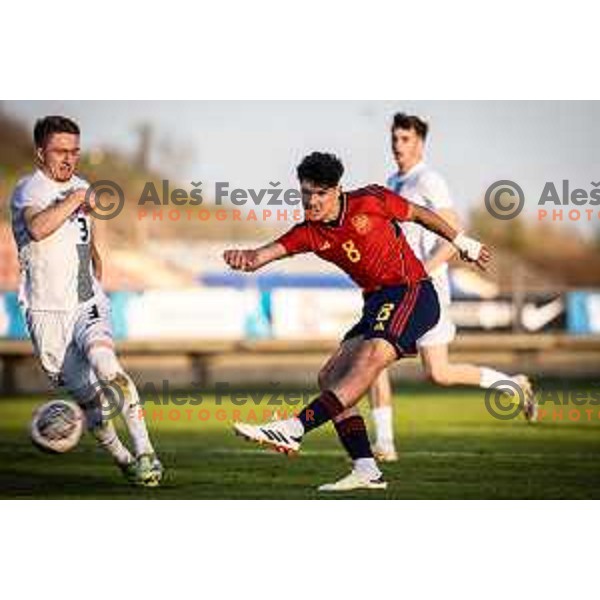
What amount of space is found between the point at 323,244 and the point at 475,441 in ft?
5.63

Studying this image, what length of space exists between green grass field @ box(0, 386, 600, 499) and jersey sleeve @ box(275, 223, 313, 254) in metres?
1.13

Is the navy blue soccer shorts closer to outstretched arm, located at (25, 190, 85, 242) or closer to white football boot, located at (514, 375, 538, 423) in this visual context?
white football boot, located at (514, 375, 538, 423)

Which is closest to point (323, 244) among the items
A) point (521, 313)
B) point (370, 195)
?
point (370, 195)

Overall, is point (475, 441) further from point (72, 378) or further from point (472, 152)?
point (72, 378)

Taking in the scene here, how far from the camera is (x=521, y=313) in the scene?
12312 millimetres

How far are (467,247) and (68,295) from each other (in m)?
1.94

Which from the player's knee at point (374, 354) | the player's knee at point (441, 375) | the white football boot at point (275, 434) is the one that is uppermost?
the player's knee at point (374, 354)

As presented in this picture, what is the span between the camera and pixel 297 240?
8.93 meters

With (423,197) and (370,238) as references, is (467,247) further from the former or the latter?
(423,197)

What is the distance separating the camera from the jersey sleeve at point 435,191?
9.62 m

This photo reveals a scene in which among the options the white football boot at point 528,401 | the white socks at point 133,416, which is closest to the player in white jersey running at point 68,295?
the white socks at point 133,416

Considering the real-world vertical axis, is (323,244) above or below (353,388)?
above

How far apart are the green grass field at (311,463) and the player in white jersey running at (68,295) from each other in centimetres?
27

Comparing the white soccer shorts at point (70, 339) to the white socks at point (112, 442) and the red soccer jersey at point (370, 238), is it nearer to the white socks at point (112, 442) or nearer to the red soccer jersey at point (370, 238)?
the white socks at point (112, 442)
